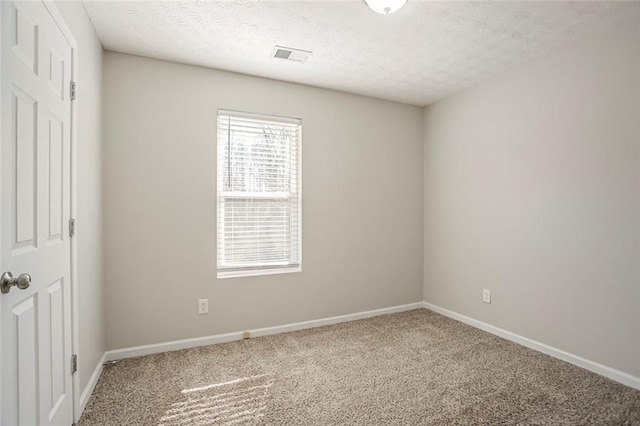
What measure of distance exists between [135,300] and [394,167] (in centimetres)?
293

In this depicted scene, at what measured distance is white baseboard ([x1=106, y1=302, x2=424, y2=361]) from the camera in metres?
2.73

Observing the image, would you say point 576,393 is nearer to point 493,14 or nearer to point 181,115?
point 493,14

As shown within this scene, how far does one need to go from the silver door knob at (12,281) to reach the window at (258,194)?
1.83m

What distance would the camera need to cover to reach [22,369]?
4.28 feet

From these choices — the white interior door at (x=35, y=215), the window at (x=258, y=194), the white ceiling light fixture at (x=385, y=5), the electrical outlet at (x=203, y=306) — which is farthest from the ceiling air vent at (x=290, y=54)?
the electrical outlet at (x=203, y=306)

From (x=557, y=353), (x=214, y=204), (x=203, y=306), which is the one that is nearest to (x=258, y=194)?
(x=214, y=204)

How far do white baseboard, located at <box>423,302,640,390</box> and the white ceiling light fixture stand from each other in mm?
2827

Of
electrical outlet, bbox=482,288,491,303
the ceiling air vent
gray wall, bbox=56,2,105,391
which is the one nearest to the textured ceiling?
the ceiling air vent

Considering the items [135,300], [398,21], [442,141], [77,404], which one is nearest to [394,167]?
[442,141]

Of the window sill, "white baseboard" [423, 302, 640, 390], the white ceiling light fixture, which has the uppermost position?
the white ceiling light fixture

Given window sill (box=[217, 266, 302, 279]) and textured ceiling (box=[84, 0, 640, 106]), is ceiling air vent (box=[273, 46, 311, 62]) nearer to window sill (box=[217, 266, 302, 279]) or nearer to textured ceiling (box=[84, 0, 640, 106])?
textured ceiling (box=[84, 0, 640, 106])

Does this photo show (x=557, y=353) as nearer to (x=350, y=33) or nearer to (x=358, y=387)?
(x=358, y=387)

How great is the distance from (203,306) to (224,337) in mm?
348

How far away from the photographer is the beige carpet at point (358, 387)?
6.43ft
